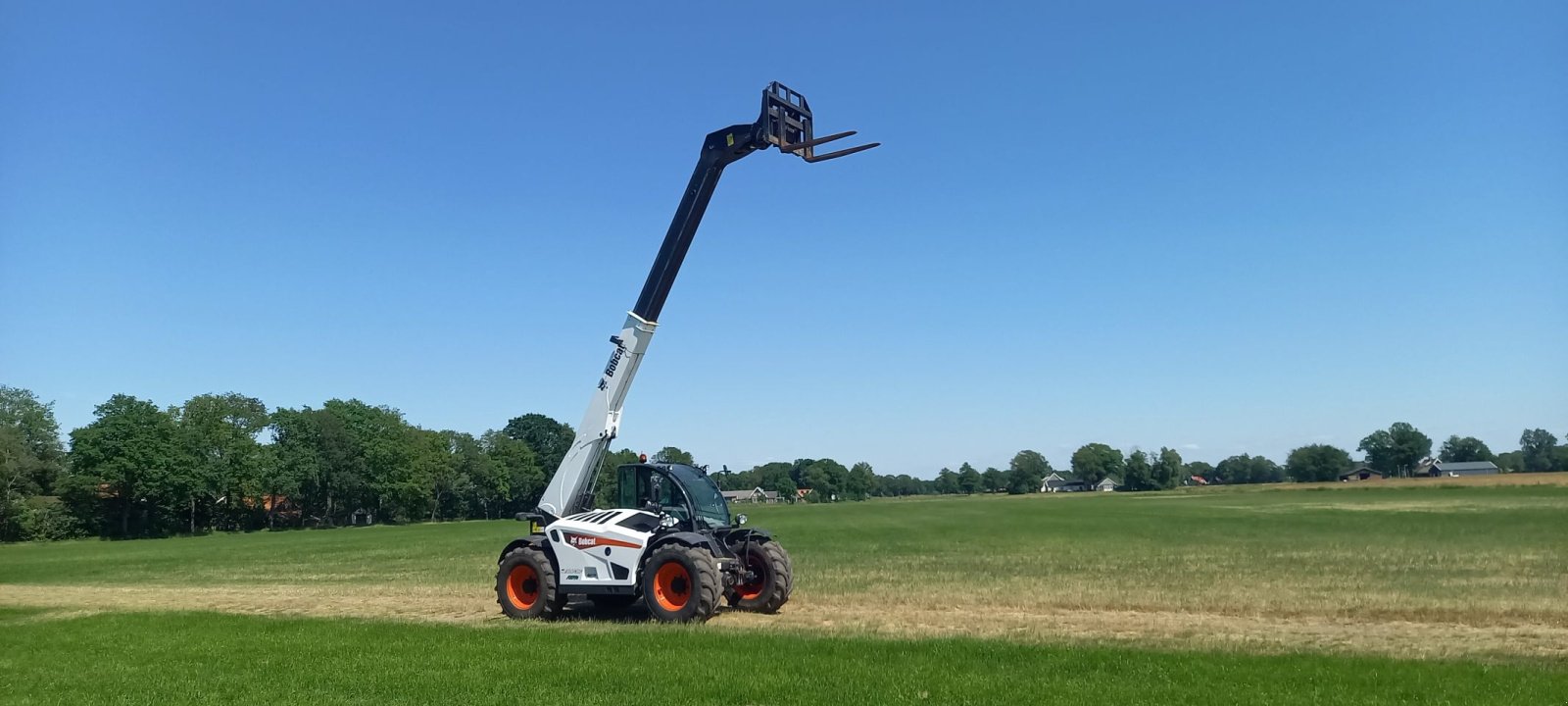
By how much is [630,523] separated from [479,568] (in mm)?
Answer: 15251

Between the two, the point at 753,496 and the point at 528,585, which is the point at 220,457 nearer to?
the point at 528,585

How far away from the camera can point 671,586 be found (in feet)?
50.8

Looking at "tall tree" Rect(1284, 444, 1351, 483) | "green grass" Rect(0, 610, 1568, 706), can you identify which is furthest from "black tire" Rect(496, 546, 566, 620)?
"tall tree" Rect(1284, 444, 1351, 483)

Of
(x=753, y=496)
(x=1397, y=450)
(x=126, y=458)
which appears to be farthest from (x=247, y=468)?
(x=1397, y=450)

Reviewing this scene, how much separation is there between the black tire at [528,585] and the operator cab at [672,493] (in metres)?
1.70

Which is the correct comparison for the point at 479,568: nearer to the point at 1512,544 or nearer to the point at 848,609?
the point at 848,609

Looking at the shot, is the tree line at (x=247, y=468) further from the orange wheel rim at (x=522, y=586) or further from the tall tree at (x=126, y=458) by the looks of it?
the orange wheel rim at (x=522, y=586)

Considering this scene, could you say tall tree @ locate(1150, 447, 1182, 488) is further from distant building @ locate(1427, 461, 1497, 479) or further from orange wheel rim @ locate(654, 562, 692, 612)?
orange wheel rim @ locate(654, 562, 692, 612)

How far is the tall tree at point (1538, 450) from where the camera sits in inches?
5945

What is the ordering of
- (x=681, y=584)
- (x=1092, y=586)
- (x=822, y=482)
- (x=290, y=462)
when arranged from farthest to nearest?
(x=822, y=482) < (x=290, y=462) < (x=1092, y=586) < (x=681, y=584)

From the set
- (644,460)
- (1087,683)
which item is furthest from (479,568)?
(1087,683)

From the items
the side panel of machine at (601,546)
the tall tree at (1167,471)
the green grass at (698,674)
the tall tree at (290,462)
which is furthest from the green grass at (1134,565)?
the tall tree at (1167,471)

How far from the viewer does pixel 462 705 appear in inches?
367

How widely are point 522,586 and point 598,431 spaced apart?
2904 millimetres
